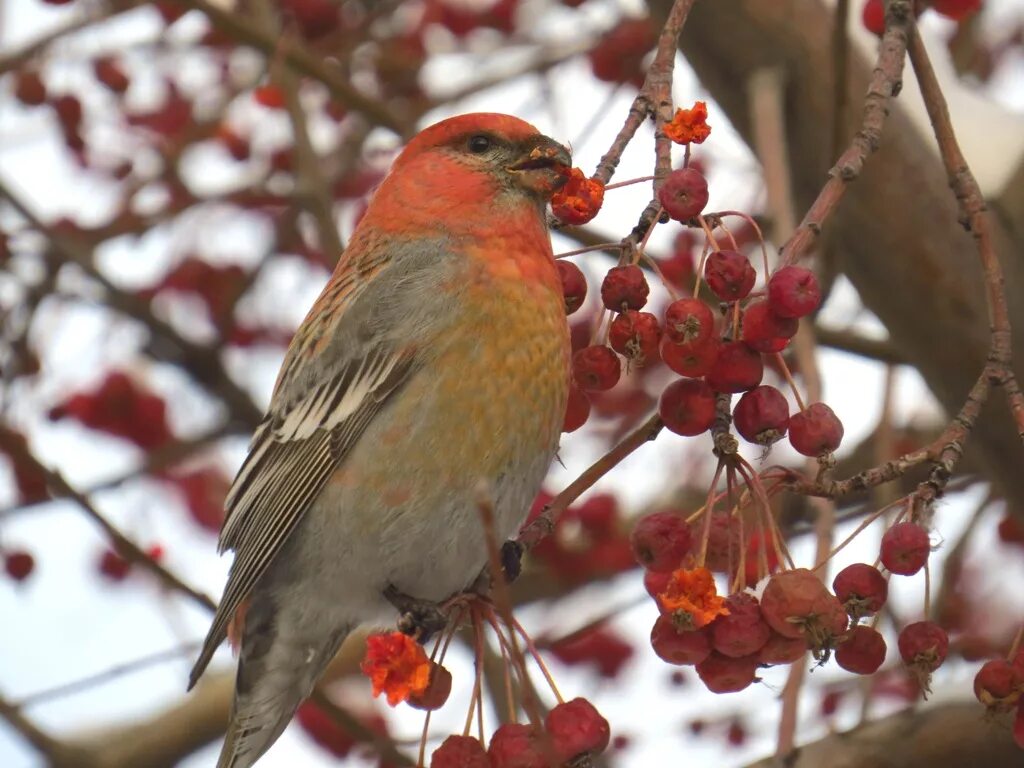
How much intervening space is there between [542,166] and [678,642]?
1348 millimetres

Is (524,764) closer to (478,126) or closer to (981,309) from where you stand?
(478,126)

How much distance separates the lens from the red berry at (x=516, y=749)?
192 cm

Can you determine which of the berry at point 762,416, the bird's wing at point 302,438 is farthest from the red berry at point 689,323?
the bird's wing at point 302,438

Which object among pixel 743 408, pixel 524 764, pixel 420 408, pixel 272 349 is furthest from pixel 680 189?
pixel 272 349

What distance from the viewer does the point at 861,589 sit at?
6.25 feet

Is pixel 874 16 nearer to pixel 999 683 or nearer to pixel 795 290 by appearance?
pixel 795 290

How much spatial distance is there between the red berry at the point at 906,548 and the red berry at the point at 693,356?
1.14 ft

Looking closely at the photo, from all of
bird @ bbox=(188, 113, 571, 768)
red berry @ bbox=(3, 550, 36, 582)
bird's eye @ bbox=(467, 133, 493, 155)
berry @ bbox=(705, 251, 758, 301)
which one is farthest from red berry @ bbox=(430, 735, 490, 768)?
red berry @ bbox=(3, 550, 36, 582)

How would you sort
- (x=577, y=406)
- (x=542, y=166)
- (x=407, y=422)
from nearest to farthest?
(x=577, y=406) < (x=407, y=422) < (x=542, y=166)

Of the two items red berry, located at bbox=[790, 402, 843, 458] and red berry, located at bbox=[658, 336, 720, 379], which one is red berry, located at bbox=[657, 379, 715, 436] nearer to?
red berry, located at bbox=[658, 336, 720, 379]

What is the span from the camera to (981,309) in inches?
127

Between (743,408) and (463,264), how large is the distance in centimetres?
113

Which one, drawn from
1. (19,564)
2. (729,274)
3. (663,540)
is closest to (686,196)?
(729,274)

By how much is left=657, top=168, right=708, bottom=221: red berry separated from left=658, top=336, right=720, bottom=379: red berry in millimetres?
179
